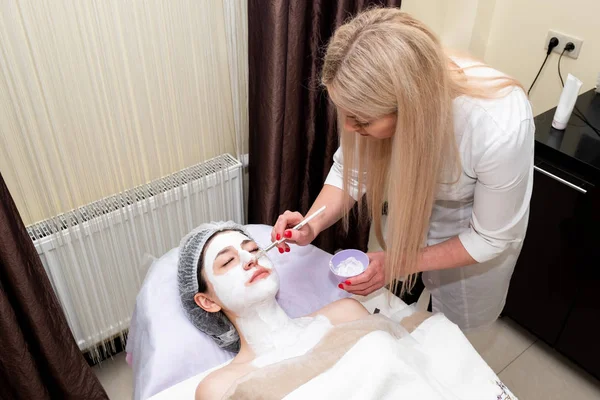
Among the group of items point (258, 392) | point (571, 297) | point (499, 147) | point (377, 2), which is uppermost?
point (377, 2)

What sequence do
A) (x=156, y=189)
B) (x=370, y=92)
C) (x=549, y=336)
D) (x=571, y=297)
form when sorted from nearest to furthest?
(x=370, y=92) → (x=156, y=189) → (x=571, y=297) → (x=549, y=336)

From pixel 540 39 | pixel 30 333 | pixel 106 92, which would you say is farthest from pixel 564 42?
pixel 30 333

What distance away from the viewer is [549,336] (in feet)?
7.15

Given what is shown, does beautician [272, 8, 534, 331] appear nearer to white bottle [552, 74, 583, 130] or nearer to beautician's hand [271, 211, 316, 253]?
beautician's hand [271, 211, 316, 253]

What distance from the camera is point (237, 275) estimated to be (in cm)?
145

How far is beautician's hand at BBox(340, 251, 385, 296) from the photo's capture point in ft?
4.55

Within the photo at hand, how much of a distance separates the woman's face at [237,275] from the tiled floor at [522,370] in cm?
91

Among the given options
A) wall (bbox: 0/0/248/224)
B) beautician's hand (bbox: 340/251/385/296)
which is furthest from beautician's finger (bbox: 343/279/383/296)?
wall (bbox: 0/0/248/224)

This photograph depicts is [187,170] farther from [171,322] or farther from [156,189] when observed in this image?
[171,322]

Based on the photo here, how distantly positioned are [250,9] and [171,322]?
3.26 ft

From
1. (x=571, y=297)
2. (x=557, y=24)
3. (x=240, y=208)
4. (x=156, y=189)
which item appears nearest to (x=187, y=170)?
(x=156, y=189)

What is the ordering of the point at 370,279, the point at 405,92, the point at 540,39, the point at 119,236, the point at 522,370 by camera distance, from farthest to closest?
the point at 540,39 → the point at 522,370 → the point at 119,236 → the point at 370,279 → the point at 405,92

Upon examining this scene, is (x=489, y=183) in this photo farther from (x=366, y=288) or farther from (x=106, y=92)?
(x=106, y=92)

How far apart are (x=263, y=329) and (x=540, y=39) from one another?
179 centimetres
